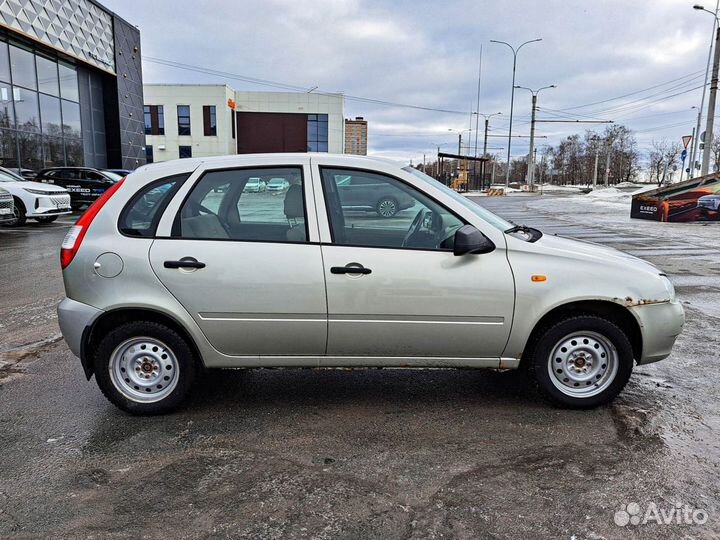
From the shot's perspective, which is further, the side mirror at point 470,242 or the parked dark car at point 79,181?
the parked dark car at point 79,181

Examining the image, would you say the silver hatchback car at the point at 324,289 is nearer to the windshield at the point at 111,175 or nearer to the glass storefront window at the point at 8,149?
the windshield at the point at 111,175

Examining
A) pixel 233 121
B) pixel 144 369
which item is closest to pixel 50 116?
pixel 144 369

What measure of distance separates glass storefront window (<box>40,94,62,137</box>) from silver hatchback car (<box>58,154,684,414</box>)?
81.3ft

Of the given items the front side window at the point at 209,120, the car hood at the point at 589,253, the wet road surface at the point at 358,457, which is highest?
the front side window at the point at 209,120

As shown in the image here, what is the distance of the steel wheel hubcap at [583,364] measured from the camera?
3711 mm

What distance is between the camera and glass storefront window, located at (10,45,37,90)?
21.9 m

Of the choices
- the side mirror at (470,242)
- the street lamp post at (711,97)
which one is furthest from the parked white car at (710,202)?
the side mirror at (470,242)

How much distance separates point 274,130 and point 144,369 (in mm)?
60426

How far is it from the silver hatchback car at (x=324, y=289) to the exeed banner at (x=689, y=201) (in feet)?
59.5

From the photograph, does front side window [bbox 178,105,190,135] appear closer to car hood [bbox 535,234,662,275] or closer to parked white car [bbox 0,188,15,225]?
parked white car [bbox 0,188,15,225]

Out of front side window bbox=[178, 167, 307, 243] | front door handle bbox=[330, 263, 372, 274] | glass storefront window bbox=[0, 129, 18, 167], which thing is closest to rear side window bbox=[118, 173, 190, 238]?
front side window bbox=[178, 167, 307, 243]

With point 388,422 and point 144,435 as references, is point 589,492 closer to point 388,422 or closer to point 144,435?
point 388,422

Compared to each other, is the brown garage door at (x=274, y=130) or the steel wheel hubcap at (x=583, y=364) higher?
the brown garage door at (x=274, y=130)

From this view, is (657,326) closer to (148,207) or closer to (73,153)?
(148,207)
